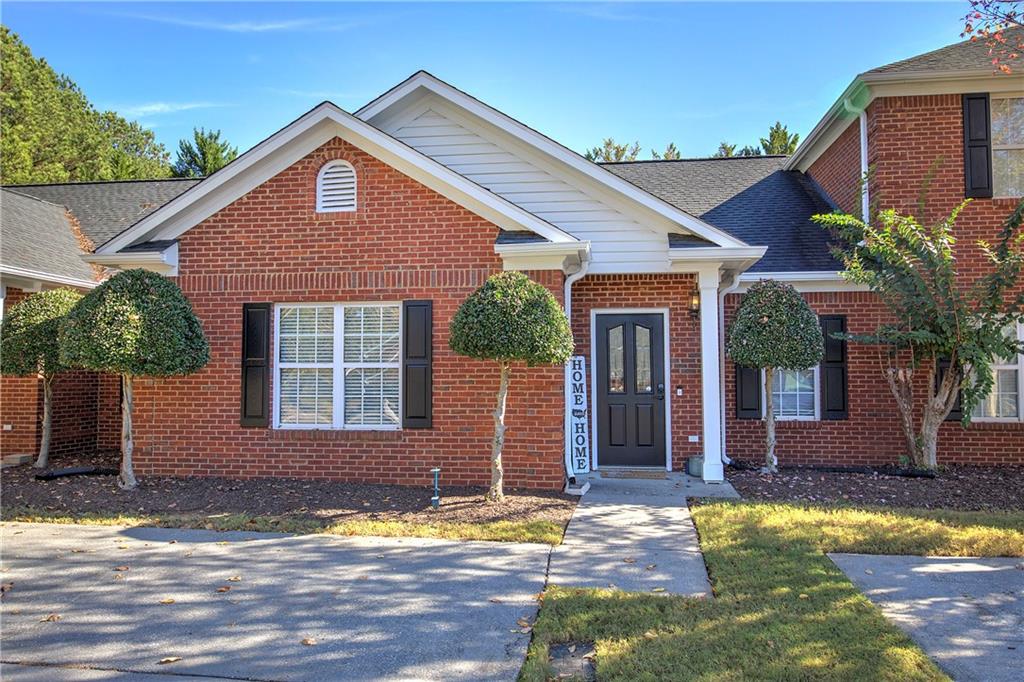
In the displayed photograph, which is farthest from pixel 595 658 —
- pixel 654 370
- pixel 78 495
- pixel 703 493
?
pixel 78 495

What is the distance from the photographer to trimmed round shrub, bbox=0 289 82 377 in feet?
29.5

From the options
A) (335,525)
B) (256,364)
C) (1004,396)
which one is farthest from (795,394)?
(256,364)

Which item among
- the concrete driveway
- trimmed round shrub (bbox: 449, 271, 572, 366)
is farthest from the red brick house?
the concrete driveway

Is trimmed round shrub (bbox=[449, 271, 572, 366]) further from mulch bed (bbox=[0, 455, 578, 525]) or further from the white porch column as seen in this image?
the white porch column

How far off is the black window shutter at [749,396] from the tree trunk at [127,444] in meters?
8.24

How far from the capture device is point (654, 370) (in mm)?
9234

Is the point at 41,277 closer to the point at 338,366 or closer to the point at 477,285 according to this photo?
the point at 338,366

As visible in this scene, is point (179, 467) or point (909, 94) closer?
point (179, 467)

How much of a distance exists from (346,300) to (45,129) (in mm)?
27225

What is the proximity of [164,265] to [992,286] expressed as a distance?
10.6 m

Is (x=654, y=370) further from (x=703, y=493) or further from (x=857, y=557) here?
(x=857, y=557)

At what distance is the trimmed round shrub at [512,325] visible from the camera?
658cm

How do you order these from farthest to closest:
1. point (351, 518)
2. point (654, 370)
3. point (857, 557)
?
point (654, 370)
point (351, 518)
point (857, 557)

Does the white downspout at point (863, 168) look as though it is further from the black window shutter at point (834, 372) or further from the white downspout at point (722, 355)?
the white downspout at point (722, 355)
